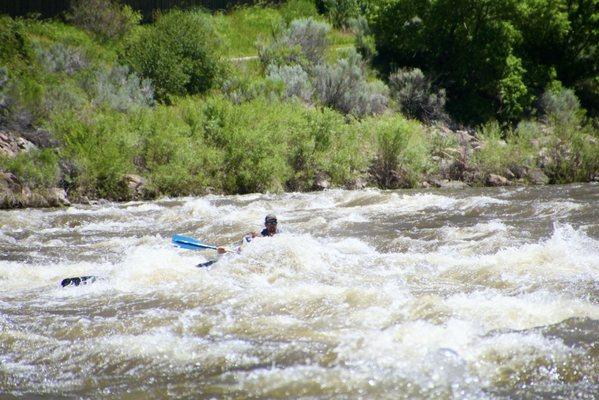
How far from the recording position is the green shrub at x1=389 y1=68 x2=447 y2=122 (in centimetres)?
2628

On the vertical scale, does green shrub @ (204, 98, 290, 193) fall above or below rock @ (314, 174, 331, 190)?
above

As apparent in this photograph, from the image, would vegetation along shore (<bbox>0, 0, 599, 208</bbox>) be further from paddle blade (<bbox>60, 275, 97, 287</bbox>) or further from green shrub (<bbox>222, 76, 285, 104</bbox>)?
paddle blade (<bbox>60, 275, 97, 287</bbox>)

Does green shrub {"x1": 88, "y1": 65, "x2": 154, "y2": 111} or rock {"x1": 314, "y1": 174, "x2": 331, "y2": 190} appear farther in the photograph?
green shrub {"x1": 88, "y1": 65, "x2": 154, "y2": 111}

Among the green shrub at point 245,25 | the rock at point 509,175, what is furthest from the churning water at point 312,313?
the green shrub at point 245,25

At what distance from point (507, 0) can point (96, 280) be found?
842 inches

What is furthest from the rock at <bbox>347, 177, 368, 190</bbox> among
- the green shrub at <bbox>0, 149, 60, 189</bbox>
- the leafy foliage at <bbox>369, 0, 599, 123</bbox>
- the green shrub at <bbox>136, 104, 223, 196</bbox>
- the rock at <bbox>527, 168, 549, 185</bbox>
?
the leafy foliage at <bbox>369, 0, 599, 123</bbox>

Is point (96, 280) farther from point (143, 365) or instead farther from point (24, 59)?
point (24, 59)

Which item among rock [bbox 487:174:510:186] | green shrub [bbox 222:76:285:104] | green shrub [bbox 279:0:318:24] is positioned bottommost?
rock [bbox 487:174:510:186]

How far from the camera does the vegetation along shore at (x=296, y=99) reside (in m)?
18.2

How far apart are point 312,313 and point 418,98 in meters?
20.0

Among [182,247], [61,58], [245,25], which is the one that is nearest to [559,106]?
[245,25]

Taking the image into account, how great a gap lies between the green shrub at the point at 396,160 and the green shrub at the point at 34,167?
8.19 m

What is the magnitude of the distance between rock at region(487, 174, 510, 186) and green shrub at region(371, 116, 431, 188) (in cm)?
178

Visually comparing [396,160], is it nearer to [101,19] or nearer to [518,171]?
[518,171]
